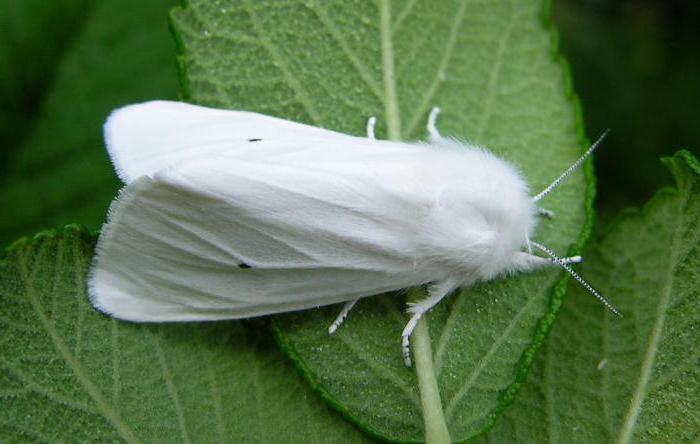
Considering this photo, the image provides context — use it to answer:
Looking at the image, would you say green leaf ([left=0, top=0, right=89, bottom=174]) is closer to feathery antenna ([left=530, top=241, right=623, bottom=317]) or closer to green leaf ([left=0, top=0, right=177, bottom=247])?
green leaf ([left=0, top=0, right=177, bottom=247])

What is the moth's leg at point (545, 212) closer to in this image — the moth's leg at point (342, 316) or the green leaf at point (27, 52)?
the moth's leg at point (342, 316)

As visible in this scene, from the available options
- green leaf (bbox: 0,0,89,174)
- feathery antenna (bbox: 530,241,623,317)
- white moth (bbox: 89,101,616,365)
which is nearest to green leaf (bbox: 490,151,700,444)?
feathery antenna (bbox: 530,241,623,317)

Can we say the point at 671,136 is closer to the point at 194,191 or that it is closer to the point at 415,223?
the point at 415,223

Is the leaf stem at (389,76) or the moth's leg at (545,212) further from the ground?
the leaf stem at (389,76)

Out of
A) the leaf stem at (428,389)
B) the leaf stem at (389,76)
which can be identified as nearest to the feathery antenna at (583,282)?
the leaf stem at (428,389)

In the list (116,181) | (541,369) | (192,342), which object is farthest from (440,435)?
(116,181)

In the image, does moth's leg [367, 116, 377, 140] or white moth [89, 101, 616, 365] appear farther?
moth's leg [367, 116, 377, 140]

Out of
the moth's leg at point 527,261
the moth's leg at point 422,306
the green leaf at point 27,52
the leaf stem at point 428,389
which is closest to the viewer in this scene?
the leaf stem at point 428,389

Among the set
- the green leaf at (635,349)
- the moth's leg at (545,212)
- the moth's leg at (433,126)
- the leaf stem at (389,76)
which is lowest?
the green leaf at (635,349)
